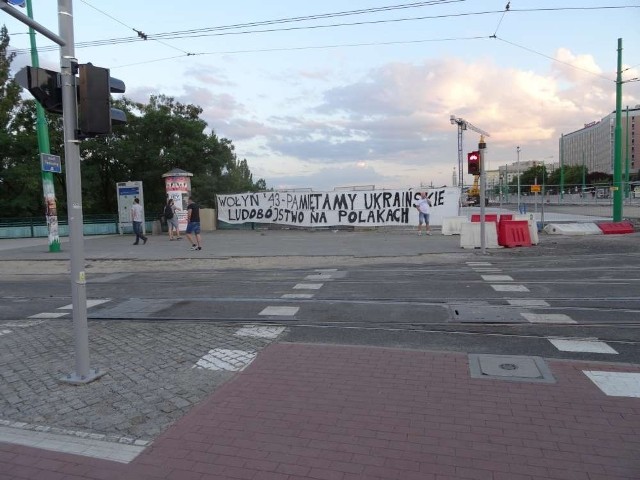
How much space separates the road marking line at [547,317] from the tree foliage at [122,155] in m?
23.3

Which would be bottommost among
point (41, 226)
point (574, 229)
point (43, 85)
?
point (574, 229)

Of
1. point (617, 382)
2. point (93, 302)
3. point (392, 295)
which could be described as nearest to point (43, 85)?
point (93, 302)

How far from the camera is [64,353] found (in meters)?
6.05

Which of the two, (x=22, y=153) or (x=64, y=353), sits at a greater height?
(x=22, y=153)

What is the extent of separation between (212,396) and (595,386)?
3.41 m

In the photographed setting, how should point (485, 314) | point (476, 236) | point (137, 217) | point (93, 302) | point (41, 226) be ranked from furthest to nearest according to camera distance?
point (41, 226) < point (137, 217) < point (476, 236) < point (93, 302) < point (485, 314)

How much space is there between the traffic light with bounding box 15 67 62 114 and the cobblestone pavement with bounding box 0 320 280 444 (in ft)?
8.66

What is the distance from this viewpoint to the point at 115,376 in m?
5.18

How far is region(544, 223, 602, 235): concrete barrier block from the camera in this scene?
1959cm

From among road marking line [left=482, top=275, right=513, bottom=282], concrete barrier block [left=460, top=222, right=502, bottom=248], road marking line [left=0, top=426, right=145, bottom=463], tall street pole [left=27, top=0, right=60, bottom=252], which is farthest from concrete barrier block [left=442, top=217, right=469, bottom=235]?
road marking line [left=0, top=426, right=145, bottom=463]

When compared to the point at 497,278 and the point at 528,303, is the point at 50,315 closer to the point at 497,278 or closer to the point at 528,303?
the point at 528,303

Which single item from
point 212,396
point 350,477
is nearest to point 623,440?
point 350,477

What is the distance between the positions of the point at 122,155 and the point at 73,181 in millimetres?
25776

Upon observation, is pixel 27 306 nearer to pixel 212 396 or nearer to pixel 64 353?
pixel 64 353
